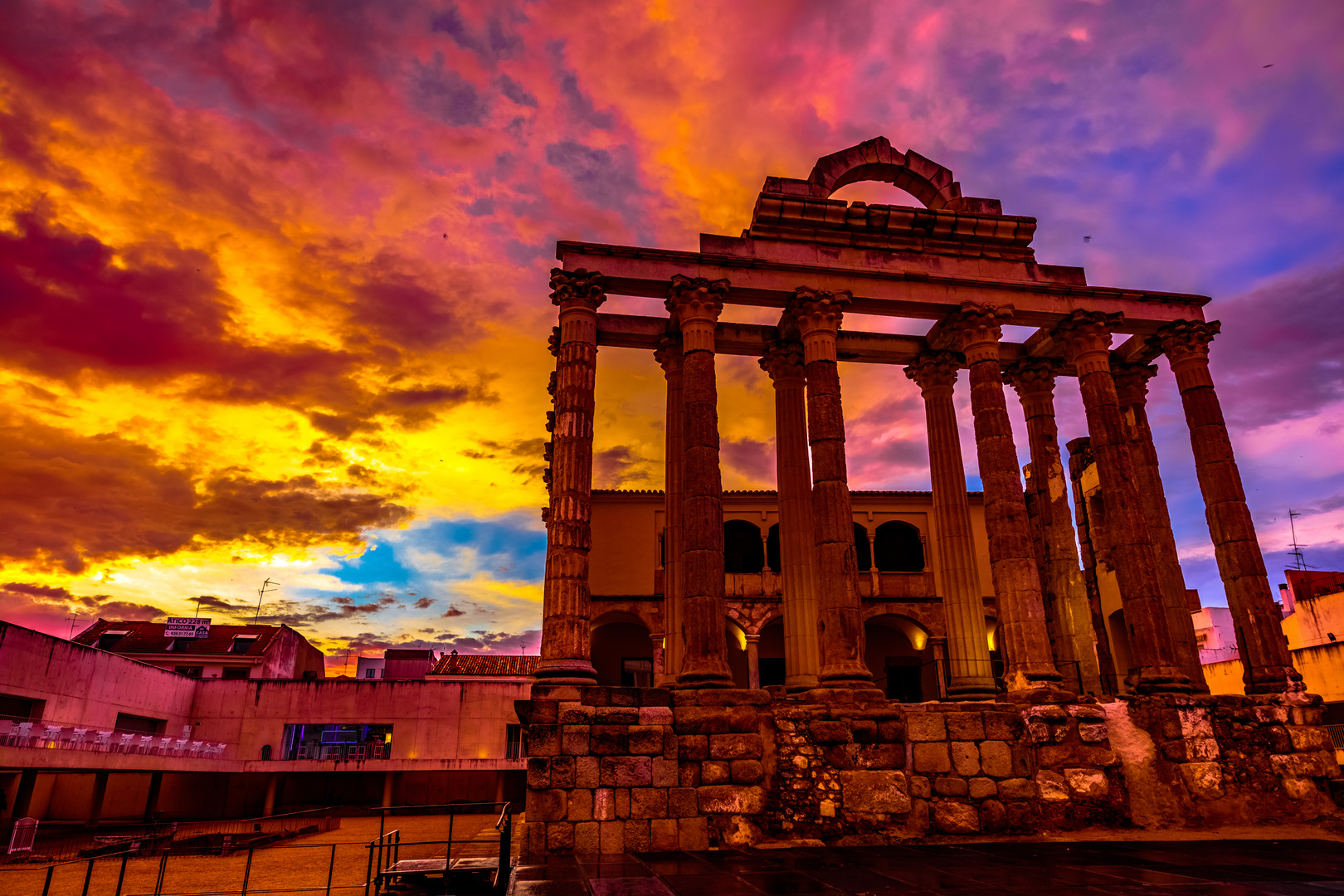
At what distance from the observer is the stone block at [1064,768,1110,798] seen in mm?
13188

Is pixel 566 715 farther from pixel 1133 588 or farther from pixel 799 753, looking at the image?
pixel 1133 588

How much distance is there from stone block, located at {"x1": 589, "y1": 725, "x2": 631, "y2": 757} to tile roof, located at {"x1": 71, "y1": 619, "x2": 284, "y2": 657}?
113 feet

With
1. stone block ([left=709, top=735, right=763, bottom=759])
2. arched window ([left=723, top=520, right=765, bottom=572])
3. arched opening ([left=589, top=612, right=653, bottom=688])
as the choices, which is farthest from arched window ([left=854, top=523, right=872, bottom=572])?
stone block ([left=709, top=735, right=763, bottom=759])

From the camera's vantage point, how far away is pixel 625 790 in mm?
11938

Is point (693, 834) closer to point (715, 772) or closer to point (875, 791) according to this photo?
point (715, 772)

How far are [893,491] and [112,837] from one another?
86.7ft

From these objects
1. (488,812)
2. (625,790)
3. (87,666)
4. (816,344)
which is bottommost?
(488,812)

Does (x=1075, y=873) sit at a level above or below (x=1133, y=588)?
below

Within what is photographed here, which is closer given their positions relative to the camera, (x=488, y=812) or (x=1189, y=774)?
(x=1189, y=774)

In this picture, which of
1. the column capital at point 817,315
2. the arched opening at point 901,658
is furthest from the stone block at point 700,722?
the arched opening at point 901,658

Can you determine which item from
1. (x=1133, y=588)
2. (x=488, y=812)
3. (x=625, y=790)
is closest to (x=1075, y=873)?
(x=625, y=790)

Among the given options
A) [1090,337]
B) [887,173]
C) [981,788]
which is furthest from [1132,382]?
[981,788]

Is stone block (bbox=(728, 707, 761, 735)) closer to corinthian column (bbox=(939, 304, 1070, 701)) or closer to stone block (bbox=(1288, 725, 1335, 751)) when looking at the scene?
corinthian column (bbox=(939, 304, 1070, 701))

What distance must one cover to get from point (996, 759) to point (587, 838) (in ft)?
22.4
